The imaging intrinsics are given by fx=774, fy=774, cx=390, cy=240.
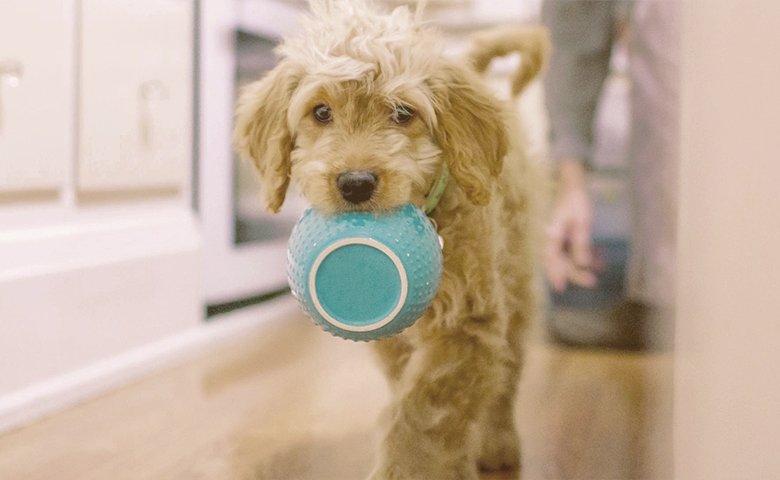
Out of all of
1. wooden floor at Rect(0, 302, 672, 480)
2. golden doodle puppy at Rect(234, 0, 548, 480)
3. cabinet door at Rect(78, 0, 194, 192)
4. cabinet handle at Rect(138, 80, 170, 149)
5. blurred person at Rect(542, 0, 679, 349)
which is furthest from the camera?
blurred person at Rect(542, 0, 679, 349)

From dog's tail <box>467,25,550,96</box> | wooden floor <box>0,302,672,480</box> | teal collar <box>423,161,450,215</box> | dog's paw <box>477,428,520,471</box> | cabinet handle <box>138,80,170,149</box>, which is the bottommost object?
wooden floor <box>0,302,672,480</box>

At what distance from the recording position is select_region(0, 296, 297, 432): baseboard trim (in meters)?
1.75

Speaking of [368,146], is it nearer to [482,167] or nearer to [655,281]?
[482,167]

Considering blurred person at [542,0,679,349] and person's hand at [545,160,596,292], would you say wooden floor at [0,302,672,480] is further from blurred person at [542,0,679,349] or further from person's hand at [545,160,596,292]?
person's hand at [545,160,596,292]

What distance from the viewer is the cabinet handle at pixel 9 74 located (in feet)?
5.51

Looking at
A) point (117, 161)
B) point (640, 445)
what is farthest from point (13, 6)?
point (640, 445)

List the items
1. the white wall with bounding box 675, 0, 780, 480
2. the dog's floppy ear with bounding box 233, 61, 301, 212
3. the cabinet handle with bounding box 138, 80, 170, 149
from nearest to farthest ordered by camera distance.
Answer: the white wall with bounding box 675, 0, 780, 480 → the dog's floppy ear with bounding box 233, 61, 301, 212 → the cabinet handle with bounding box 138, 80, 170, 149

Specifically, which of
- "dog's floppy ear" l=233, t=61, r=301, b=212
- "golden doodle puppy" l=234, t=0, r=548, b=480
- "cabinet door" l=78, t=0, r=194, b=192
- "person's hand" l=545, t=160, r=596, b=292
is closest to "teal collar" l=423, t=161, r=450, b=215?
"golden doodle puppy" l=234, t=0, r=548, b=480

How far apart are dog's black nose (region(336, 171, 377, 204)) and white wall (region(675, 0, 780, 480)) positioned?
0.42m

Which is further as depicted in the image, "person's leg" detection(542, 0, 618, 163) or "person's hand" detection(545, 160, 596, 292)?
"person's hand" detection(545, 160, 596, 292)

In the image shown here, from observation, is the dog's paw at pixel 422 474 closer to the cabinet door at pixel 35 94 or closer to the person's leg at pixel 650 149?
the cabinet door at pixel 35 94

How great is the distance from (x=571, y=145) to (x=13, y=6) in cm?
181

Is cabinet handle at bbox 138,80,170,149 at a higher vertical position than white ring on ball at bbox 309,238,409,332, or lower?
higher

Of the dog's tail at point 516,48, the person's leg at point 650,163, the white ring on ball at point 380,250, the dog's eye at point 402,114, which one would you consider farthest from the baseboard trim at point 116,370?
the person's leg at point 650,163
